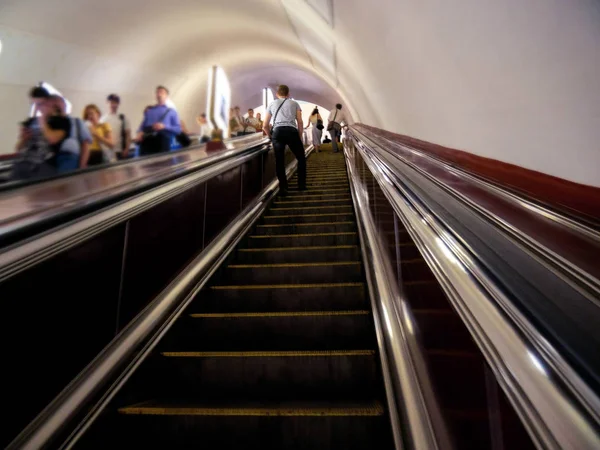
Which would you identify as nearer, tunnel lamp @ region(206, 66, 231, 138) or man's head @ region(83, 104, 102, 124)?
man's head @ region(83, 104, 102, 124)

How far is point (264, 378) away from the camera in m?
1.79

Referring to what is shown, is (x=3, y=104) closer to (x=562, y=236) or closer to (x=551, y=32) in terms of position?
(x=551, y=32)

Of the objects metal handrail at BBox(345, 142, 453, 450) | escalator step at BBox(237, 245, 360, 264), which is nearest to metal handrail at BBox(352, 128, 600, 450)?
metal handrail at BBox(345, 142, 453, 450)

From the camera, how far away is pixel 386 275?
2.15 metres

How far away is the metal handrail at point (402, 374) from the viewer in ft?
3.84

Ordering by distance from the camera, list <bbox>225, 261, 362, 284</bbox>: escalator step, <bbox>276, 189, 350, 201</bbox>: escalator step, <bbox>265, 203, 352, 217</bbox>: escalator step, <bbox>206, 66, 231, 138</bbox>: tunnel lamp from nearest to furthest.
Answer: <bbox>225, 261, 362, 284</bbox>: escalator step
<bbox>265, 203, 352, 217</bbox>: escalator step
<bbox>276, 189, 350, 201</bbox>: escalator step
<bbox>206, 66, 231, 138</bbox>: tunnel lamp

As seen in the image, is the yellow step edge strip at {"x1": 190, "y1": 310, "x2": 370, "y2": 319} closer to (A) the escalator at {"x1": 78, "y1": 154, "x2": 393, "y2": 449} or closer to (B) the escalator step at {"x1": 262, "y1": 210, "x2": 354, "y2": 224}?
(A) the escalator at {"x1": 78, "y1": 154, "x2": 393, "y2": 449}

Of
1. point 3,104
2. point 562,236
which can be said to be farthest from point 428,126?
point 3,104

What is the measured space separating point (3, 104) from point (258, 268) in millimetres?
5014

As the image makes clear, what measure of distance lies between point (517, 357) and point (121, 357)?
154cm

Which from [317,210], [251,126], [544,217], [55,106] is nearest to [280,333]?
[544,217]

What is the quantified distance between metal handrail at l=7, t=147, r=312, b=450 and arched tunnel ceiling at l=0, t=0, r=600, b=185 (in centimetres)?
192

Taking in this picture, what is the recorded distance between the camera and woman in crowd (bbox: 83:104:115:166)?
4320 millimetres

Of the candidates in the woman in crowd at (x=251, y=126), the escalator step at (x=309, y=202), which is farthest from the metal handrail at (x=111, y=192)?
the woman in crowd at (x=251, y=126)
